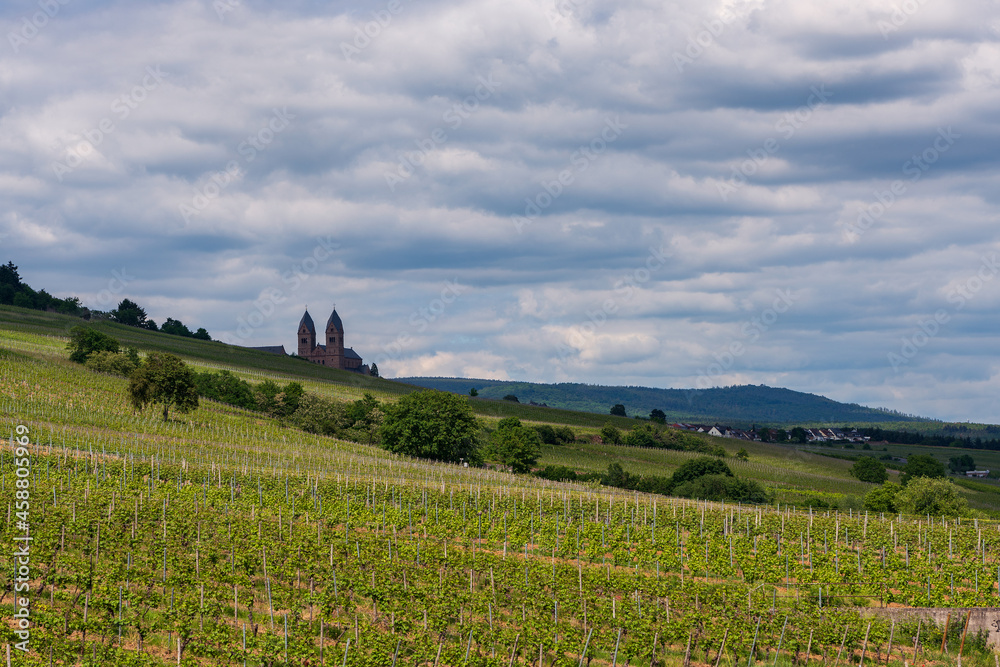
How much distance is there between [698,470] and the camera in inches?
3597

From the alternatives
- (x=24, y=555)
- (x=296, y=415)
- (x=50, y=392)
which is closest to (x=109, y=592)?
(x=24, y=555)

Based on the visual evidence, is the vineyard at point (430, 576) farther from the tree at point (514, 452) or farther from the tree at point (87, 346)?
the tree at point (87, 346)

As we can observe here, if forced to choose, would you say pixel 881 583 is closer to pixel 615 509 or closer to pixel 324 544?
pixel 615 509

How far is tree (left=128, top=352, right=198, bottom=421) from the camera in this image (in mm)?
78250

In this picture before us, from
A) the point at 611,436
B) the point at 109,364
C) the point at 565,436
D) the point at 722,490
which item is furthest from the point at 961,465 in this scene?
the point at 109,364

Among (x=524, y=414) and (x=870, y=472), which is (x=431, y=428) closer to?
(x=870, y=472)

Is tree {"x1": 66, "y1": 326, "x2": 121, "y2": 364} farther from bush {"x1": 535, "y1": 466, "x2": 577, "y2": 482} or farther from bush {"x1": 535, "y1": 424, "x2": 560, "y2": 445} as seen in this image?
bush {"x1": 535, "y1": 466, "x2": 577, "y2": 482}

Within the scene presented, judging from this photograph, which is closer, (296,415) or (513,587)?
(513,587)

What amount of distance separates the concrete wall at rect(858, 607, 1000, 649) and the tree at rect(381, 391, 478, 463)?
217 feet

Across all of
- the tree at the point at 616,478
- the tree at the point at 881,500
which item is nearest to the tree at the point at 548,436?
the tree at the point at 616,478

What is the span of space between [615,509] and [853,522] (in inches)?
517

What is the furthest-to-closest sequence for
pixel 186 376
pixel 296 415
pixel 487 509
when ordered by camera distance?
pixel 296 415
pixel 186 376
pixel 487 509

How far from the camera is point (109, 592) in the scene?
23578mm

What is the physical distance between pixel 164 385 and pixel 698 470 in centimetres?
5351
